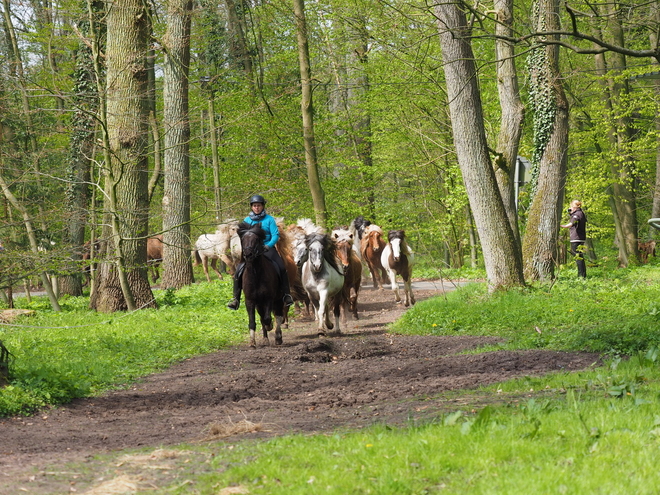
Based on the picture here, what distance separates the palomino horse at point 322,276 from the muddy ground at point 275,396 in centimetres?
204

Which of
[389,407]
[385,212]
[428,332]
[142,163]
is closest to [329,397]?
[389,407]

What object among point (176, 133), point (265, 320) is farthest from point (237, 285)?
point (176, 133)

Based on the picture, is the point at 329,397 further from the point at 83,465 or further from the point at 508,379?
the point at 83,465

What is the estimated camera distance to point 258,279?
1415 cm

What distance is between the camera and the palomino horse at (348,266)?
1759 centimetres

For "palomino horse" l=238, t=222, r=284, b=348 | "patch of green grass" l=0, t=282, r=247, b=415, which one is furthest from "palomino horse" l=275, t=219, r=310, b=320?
"palomino horse" l=238, t=222, r=284, b=348

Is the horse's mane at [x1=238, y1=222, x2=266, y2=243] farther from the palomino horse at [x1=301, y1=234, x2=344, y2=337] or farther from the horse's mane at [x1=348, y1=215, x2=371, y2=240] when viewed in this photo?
the horse's mane at [x1=348, y1=215, x2=371, y2=240]

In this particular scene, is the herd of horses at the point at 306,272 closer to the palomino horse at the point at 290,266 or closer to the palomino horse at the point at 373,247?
the palomino horse at the point at 290,266

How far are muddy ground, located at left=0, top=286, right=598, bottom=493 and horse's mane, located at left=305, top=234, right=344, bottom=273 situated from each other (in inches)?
100

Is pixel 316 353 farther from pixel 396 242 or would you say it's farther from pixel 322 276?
pixel 396 242

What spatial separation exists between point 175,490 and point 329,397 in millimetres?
3914

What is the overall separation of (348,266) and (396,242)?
3073 millimetres

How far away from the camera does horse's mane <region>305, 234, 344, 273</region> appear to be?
1545 centimetres

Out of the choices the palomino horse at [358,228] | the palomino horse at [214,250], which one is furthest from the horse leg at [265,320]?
the palomino horse at [358,228]
